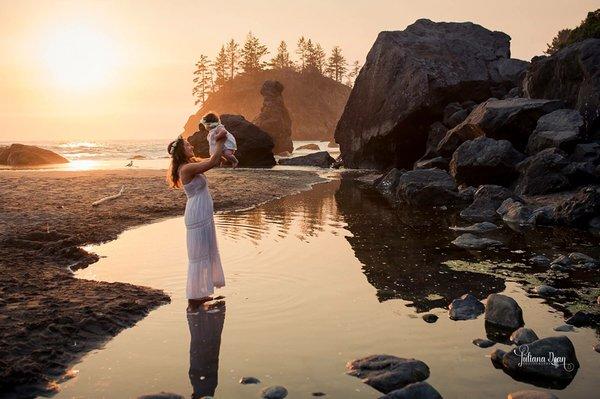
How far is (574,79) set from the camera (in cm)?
2388

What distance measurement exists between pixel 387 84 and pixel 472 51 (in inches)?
214

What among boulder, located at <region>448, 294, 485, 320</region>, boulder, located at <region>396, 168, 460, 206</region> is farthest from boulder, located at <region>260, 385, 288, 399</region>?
boulder, located at <region>396, 168, 460, 206</region>

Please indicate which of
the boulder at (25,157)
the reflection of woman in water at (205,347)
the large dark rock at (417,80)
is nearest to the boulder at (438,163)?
the large dark rock at (417,80)

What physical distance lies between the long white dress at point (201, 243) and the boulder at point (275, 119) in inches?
2644

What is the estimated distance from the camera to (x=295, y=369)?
555cm

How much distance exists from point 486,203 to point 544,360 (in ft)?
39.5

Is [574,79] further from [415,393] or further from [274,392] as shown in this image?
[274,392]

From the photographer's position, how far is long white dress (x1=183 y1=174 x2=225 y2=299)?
771 centimetres

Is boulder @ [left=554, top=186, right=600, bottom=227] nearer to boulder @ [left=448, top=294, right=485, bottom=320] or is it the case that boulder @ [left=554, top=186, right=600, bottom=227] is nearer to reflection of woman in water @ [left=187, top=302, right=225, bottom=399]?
boulder @ [left=448, top=294, right=485, bottom=320]

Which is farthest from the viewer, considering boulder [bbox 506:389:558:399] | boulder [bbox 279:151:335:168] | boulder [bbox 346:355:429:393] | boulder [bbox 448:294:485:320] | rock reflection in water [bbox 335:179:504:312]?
boulder [bbox 279:151:335:168]

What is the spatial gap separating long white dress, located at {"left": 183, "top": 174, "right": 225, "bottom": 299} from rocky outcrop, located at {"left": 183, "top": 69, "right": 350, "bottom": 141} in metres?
125

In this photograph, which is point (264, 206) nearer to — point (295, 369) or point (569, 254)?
point (569, 254)

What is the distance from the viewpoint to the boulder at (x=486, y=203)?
54.0 feet

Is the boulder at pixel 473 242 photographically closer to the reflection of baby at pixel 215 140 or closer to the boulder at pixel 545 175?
the reflection of baby at pixel 215 140
